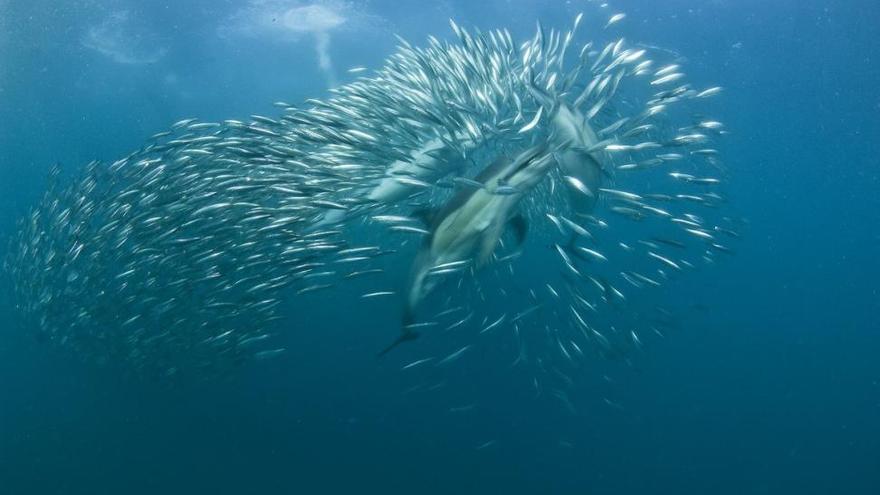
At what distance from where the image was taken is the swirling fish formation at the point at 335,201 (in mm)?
5438

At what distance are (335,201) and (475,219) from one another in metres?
1.69

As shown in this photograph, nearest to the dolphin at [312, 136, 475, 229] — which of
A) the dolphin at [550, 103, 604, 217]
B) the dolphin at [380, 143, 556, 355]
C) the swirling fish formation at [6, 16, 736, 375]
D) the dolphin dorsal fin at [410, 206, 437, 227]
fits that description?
the swirling fish formation at [6, 16, 736, 375]

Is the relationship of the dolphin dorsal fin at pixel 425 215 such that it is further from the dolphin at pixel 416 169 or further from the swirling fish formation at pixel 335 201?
the dolphin at pixel 416 169

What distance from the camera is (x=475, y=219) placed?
16.7 ft

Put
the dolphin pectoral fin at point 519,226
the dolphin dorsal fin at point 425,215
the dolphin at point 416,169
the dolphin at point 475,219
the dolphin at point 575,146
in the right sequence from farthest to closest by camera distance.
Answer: the dolphin at point 416,169 < the dolphin pectoral fin at point 519,226 < the dolphin dorsal fin at point 425,215 < the dolphin at point 575,146 < the dolphin at point 475,219

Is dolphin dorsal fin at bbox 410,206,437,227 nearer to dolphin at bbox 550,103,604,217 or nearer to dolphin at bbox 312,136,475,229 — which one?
dolphin at bbox 312,136,475,229

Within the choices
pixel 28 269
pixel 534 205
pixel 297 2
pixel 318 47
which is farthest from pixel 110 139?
pixel 534 205

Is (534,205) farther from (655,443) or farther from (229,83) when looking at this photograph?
(229,83)

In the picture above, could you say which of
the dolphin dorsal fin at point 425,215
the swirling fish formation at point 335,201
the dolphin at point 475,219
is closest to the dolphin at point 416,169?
the swirling fish formation at point 335,201

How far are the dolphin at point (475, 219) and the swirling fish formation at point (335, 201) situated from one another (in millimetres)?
16

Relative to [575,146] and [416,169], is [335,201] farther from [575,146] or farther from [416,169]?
[575,146]

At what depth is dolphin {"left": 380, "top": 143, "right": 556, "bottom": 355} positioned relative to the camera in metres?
4.83

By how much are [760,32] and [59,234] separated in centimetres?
2199

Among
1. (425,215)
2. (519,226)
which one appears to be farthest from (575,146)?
(425,215)
